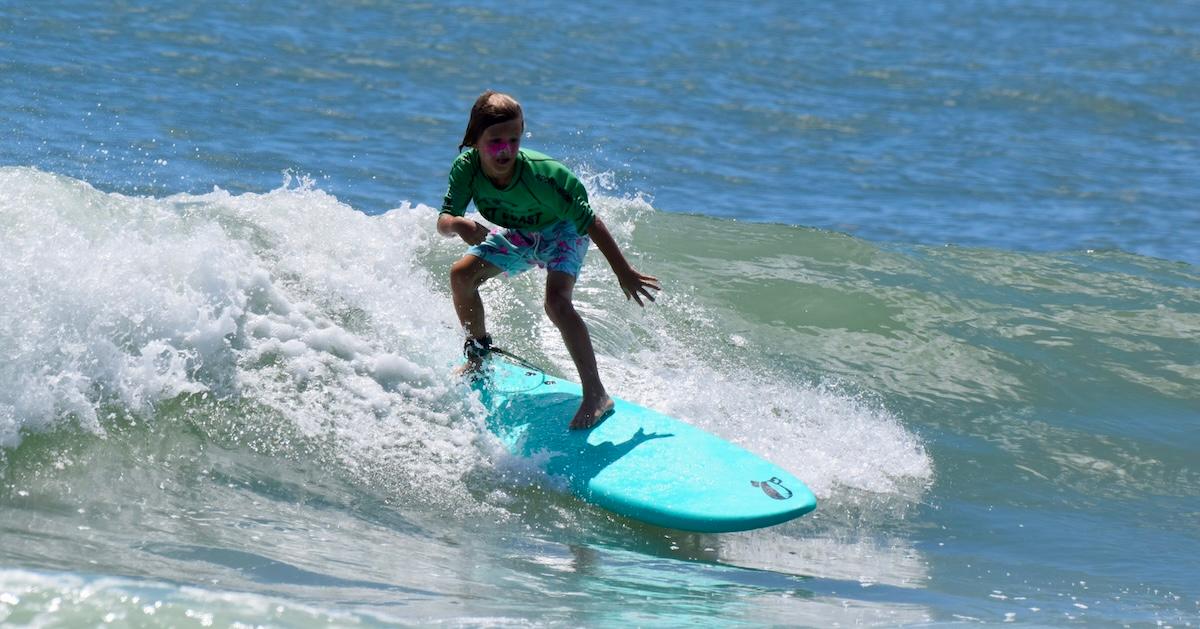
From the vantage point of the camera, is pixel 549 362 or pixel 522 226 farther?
pixel 549 362

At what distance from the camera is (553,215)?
5.76 meters

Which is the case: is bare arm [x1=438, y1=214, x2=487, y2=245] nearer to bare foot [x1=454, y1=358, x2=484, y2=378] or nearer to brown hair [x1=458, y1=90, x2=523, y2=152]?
brown hair [x1=458, y1=90, x2=523, y2=152]

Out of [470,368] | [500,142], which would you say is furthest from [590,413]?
[500,142]

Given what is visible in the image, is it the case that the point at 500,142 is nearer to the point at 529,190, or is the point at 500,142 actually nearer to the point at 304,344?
the point at 529,190

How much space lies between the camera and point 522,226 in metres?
5.82

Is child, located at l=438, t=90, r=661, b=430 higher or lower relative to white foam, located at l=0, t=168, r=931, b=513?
higher

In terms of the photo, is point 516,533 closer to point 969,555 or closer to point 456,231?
point 456,231

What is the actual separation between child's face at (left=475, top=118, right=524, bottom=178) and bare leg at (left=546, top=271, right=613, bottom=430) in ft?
1.89

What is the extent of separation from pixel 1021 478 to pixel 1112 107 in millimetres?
12433

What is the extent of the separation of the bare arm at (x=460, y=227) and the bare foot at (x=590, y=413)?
87 centimetres

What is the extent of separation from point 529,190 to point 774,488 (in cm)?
155

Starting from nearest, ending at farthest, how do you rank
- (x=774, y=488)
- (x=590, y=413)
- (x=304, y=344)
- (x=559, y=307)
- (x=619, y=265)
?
(x=774, y=488) → (x=619, y=265) → (x=559, y=307) → (x=590, y=413) → (x=304, y=344)

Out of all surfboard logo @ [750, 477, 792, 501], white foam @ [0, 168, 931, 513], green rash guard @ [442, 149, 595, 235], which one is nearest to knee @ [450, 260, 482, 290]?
green rash guard @ [442, 149, 595, 235]

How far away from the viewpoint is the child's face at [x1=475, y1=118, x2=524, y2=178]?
5.42m
